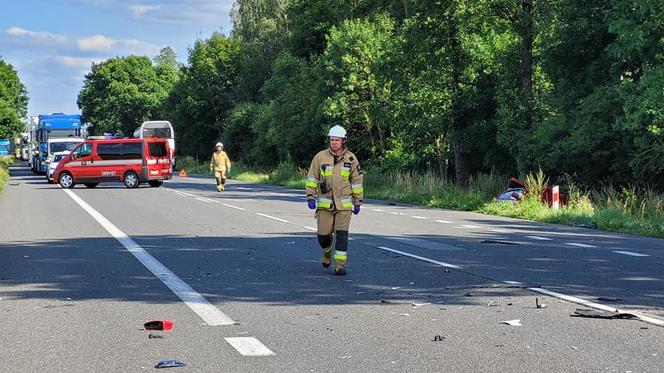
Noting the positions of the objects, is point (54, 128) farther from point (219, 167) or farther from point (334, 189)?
point (334, 189)

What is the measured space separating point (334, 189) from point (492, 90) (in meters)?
23.1

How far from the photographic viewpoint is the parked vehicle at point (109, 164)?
41250 mm

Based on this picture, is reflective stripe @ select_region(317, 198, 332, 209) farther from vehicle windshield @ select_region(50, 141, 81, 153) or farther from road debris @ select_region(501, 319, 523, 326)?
vehicle windshield @ select_region(50, 141, 81, 153)

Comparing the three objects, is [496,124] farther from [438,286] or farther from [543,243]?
[438,286]

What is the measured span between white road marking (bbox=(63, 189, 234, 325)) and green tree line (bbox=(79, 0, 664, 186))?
1331 cm

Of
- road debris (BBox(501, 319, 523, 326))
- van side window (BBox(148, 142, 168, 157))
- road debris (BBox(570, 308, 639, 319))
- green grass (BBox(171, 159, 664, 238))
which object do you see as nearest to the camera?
road debris (BBox(501, 319, 523, 326))

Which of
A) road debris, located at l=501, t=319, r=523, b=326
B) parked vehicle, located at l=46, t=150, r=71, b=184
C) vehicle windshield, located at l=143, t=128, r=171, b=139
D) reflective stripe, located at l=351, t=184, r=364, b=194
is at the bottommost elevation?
road debris, located at l=501, t=319, r=523, b=326

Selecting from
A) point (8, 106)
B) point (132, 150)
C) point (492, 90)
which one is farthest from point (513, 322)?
point (8, 106)

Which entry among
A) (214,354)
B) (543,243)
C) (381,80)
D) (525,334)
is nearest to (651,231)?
(543,243)

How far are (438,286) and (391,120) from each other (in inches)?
1096

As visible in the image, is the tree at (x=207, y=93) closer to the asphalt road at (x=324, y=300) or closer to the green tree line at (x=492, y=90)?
the green tree line at (x=492, y=90)

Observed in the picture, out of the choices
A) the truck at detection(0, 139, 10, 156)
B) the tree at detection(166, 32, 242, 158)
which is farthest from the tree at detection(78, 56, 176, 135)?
the tree at detection(166, 32, 242, 158)

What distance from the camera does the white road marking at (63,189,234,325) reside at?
27.5 feet

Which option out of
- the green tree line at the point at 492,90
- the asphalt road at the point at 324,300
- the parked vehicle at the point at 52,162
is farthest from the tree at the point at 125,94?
the asphalt road at the point at 324,300
